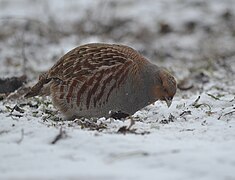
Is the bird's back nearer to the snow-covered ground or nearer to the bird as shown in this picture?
the bird

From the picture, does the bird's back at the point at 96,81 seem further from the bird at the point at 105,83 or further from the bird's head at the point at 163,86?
the bird's head at the point at 163,86

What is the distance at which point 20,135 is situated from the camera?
378 centimetres

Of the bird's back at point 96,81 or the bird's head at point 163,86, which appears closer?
the bird's back at point 96,81

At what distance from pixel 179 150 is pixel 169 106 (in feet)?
4.71

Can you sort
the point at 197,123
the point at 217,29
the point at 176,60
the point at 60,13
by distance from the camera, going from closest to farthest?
the point at 197,123 → the point at 176,60 → the point at 217,29 → the point at 60,13

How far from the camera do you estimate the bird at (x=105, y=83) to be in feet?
14.8

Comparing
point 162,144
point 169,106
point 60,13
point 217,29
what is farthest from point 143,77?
point 60,13

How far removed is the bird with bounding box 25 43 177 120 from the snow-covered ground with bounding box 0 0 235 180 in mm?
161

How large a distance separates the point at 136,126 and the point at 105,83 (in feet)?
1.64

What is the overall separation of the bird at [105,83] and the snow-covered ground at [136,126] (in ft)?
0.53

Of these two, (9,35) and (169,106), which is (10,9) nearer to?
(9,35)

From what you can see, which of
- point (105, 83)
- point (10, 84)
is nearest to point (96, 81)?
point (105, 83)

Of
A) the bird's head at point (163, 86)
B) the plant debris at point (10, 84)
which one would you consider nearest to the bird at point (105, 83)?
the bird's head at point (163, 86)

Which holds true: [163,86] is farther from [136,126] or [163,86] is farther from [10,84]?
[10,84]
